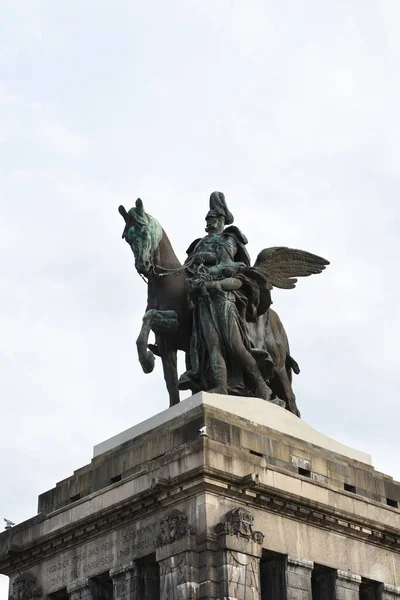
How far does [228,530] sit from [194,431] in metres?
3.35

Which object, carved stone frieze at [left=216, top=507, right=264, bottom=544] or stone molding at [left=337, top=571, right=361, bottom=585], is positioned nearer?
carved stone frieze at [left=216, top=507, right=264, bottom=544]

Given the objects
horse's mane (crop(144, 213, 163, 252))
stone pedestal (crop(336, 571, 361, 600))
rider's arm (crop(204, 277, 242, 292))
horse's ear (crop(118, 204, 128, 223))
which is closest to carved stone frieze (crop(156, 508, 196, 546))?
stone pedestal (crop(336, 571, 361, 600))

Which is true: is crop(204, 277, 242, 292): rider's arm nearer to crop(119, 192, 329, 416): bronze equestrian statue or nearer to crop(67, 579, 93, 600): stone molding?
crop(119, 192, 329, 416): bronze equestrian statue

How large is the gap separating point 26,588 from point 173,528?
7030 mm

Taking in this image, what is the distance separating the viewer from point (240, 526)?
3253 cm

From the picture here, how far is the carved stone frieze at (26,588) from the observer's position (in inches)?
1462

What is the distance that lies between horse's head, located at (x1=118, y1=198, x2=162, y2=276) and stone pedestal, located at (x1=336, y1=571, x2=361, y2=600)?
11124 mm

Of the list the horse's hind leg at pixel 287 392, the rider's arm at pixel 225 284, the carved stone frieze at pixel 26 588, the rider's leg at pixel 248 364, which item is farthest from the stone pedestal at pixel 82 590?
the rider's arm at pixel 225 284

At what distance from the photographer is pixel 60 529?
120ft

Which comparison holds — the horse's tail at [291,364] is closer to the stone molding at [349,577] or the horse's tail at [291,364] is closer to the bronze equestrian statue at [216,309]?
the bronze equestrian statue at [216,309]

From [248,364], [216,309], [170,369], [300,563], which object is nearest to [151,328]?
[170,369]

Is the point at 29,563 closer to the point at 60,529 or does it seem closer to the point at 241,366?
the point at 60,529

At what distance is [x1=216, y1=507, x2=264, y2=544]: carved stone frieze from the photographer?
32.4 meters

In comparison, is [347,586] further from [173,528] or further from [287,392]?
[287,392]
